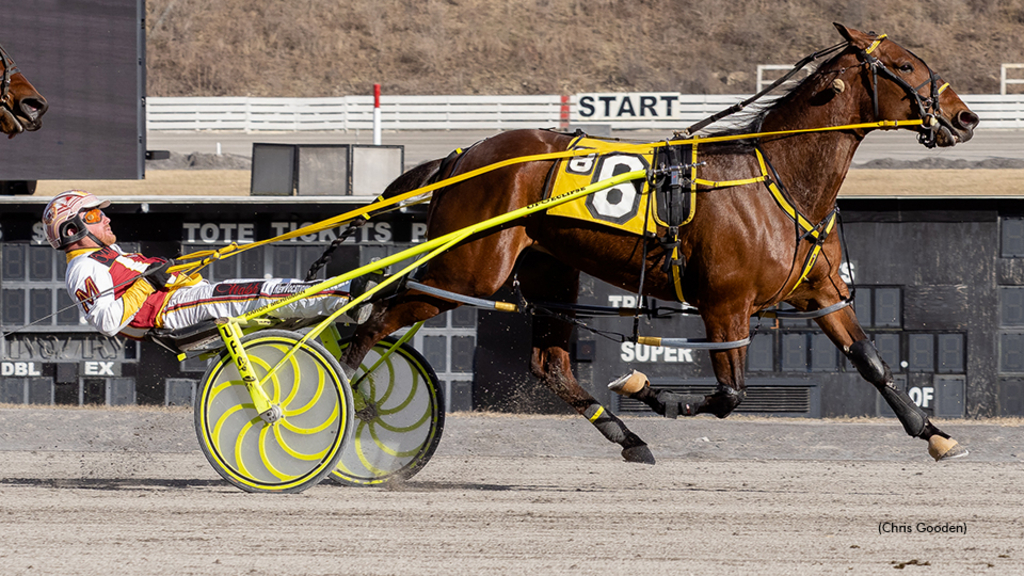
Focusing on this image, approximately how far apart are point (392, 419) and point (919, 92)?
303 centimetres

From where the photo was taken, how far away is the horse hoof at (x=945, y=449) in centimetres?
523

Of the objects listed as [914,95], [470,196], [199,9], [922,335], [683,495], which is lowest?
[683,495]

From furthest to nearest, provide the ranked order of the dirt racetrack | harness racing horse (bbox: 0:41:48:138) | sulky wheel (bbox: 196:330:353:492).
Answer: harness racing horse (bbox: 0:41:48:138) → sulky wheel (bbox: 196:330:353:492) → the dirt racetrack

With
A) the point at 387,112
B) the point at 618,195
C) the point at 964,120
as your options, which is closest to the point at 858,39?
the point at 964,120

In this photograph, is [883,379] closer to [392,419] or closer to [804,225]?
[804,225]

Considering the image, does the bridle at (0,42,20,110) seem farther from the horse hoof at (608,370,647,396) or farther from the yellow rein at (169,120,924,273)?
the horse hoof at (608,370,647,396)

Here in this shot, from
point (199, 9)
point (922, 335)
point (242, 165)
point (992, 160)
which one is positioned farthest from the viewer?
point (199, 9)

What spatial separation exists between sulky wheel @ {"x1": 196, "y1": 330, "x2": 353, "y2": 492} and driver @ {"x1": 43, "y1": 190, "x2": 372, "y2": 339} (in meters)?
0.21

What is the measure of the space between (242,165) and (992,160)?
10.3 m

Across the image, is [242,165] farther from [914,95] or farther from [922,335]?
[914,95]

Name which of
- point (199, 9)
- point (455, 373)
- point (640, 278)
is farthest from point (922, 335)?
point (199, 9)

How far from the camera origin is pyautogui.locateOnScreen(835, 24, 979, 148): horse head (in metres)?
5.25

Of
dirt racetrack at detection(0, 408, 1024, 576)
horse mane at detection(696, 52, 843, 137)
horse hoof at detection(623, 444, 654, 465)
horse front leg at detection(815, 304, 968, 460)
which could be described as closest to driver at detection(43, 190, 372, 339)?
dirt racetrack at detection(0, 408, 1024, 576)

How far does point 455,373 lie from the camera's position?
907 centimetres
